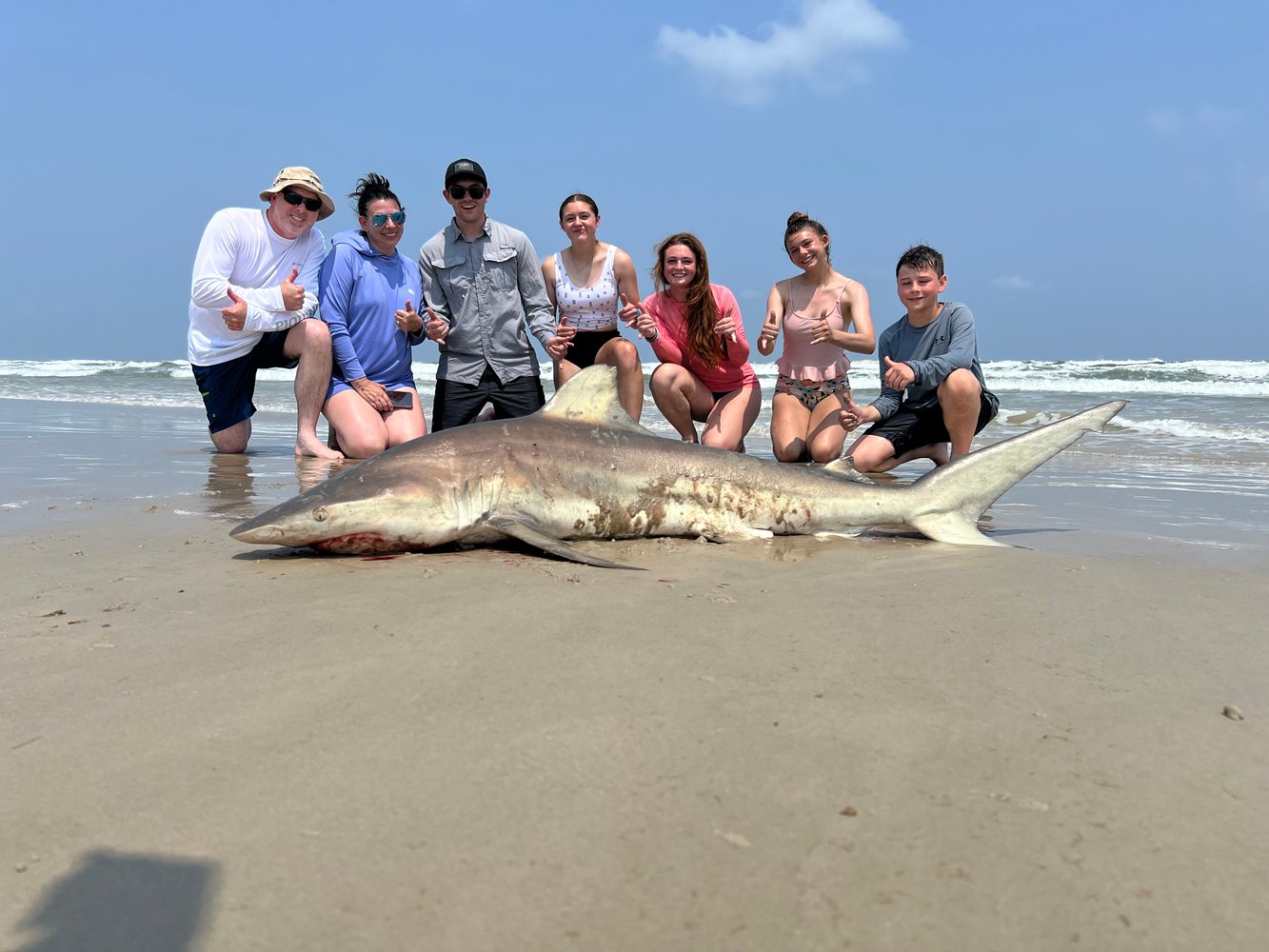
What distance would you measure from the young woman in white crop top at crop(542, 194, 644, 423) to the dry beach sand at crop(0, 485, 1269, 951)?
204 inches

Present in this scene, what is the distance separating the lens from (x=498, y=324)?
8133 millimetres

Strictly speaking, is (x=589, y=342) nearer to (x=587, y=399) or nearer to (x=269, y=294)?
(x=269, y=294)

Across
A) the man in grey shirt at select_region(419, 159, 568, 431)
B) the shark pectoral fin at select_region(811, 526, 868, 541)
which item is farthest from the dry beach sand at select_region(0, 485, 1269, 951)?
the man in grey shirt at select_region(419, 159, 568, 431)

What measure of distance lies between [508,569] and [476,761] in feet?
6.36

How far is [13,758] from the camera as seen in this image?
1.88 m

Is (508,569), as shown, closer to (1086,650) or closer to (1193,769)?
(1086,650)

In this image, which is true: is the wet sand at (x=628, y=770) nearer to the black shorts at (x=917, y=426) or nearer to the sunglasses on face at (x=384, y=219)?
the black shorts at (x=917, y=426)

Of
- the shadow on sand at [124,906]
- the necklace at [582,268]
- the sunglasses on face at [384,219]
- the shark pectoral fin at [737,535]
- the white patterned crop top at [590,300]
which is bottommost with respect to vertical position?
the shark pectoral fin at [737,535]

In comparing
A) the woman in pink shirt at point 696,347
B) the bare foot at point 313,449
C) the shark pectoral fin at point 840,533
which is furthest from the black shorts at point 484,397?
the shark pectoral fin at point 840,533

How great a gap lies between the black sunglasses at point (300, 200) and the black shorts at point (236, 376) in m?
1.11

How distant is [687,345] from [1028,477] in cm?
336

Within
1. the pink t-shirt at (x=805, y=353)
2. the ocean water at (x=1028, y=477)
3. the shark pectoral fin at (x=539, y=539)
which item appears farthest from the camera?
the pink t-shirt at (x=805, y=353)

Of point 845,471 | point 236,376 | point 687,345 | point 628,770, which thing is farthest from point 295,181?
point 628,770

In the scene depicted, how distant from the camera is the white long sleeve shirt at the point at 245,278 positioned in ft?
25.3
